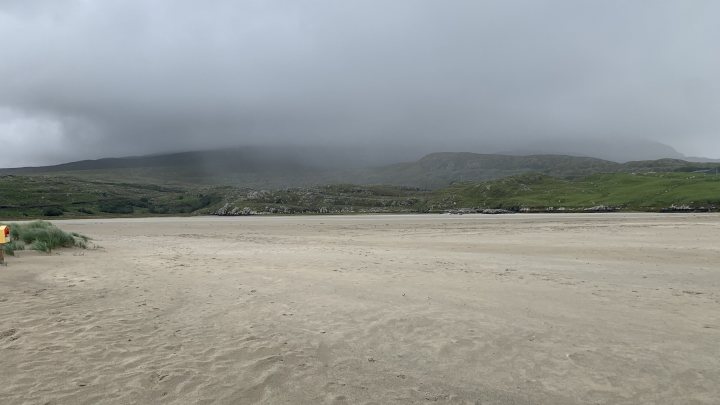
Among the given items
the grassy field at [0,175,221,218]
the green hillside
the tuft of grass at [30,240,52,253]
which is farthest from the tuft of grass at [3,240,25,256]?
the grassy field at [0,175,221,218]

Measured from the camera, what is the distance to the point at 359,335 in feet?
24.3

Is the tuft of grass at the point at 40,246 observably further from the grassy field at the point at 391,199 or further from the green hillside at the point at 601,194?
the green hillside at the point at 601,194

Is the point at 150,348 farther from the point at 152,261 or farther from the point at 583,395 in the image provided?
the point at 152,261

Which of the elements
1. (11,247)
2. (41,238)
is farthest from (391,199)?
(11,247)

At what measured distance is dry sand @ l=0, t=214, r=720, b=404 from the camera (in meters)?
5.17

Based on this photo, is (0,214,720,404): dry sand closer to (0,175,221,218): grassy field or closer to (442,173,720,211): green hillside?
(442,173,720,211): green hillside

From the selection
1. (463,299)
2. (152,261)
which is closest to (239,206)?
(152,261)

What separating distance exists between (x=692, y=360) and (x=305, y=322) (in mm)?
6119

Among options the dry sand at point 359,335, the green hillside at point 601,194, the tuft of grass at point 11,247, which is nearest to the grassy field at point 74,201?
the green hillside at point 601,194

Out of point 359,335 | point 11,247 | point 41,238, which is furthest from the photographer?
point 41,238

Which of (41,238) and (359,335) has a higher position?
(41,238)

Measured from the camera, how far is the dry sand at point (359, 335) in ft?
17.0

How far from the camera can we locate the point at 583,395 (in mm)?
5066

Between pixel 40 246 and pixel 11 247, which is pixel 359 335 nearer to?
pixel 11 247
